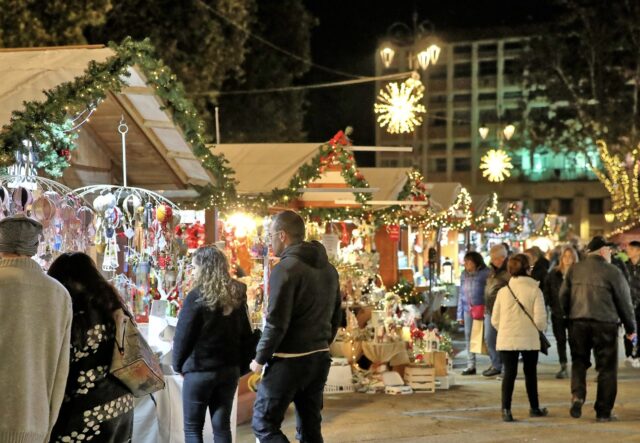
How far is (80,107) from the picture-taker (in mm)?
7383

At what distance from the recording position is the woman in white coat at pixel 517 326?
8.77 metres

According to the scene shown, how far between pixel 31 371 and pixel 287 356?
200 cm

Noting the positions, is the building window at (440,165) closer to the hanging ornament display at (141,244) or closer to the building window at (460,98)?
the building window at (460,98)

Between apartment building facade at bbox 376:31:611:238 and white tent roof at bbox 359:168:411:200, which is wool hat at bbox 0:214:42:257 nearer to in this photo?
white tent roof at bbox 359:168:411:200

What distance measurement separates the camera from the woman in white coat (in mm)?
8773

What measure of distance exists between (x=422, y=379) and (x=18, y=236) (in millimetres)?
7566

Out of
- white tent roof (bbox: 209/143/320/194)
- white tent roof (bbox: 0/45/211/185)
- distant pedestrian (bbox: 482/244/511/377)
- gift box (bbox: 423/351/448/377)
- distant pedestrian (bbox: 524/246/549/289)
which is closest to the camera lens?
white tent roof (bbox: 0/45/211/185)

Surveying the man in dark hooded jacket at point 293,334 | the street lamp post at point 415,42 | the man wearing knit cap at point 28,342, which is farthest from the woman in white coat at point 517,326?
the street lamp post at point 415,42

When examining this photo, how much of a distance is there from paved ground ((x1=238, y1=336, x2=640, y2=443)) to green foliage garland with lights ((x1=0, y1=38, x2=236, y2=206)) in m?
2.90

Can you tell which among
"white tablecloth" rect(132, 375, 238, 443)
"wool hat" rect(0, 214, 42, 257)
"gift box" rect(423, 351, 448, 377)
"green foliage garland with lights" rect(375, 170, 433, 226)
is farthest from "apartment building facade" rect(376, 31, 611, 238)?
"wool hat" rect(0, 214, 42, 257)

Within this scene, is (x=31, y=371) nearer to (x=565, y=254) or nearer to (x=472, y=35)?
(x=565, y=254)

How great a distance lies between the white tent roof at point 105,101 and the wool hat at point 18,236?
111 inches

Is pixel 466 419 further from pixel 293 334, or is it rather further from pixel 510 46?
pixel 510 46

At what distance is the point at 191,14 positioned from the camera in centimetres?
2395
